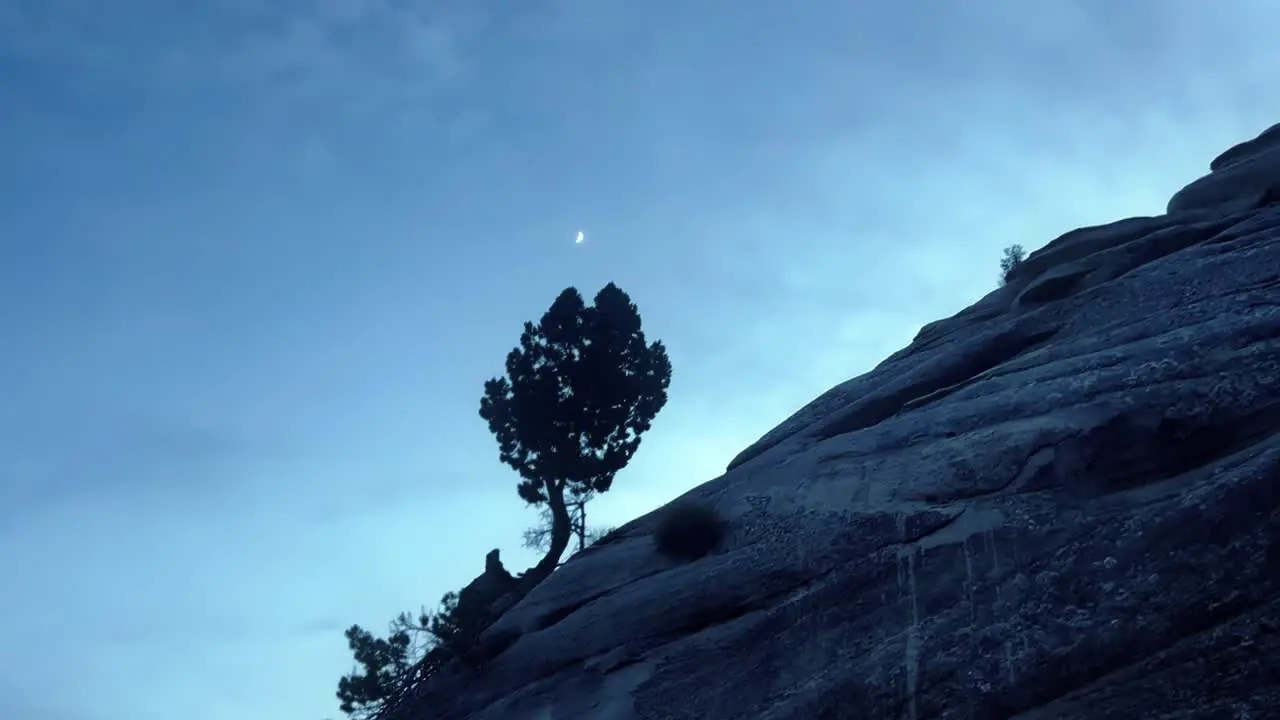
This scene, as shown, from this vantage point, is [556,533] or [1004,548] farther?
[556,533]

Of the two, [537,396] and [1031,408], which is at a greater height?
[537,396]

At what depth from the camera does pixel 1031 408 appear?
21203 mm

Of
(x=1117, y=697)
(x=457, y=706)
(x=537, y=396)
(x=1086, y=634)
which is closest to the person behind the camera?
(x=1117, y=697)

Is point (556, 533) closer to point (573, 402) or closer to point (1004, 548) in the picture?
point (573, 402)

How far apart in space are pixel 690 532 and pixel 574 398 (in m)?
17.1

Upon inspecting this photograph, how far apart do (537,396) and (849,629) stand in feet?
74.9

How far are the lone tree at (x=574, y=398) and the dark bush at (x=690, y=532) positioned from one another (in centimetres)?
1366

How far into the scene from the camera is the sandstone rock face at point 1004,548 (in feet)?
52.5

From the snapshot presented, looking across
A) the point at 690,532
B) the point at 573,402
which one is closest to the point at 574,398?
the point at 573,402

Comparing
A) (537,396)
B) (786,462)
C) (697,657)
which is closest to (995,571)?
(697,657)

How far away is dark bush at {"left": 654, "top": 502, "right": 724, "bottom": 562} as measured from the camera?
957 inches

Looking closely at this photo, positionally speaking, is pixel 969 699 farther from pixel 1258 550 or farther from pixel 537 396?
pixel 537 396

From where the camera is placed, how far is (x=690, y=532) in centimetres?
2452

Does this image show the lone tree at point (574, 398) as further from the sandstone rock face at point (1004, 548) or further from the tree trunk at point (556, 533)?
the sandstone rock face at point (1004, 548)
